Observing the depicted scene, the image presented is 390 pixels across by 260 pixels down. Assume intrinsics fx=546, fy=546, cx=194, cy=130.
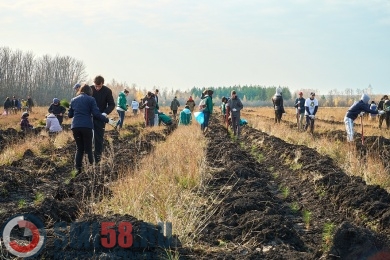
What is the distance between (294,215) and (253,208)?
3.62ft

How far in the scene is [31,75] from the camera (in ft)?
319

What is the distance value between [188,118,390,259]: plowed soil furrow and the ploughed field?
12mm

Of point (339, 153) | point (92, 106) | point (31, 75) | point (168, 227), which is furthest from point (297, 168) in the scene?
point (31, 75)

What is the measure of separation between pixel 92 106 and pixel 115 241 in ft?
19.3

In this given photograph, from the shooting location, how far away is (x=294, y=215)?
8141 millimetres

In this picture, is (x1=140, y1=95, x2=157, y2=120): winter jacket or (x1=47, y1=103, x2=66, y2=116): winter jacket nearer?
(x1=47, y1=103, x2=66, y2=116): winter jacket

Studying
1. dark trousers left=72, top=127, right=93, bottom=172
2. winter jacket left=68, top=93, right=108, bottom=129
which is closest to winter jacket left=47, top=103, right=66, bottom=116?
dark trousers left=72, top=127, right=93, bottom=172

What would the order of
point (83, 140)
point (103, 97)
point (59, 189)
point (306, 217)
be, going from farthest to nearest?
1. point (103, 97)
2. point (83, 140)
3. point (59, 189)
4. point (306, 217)

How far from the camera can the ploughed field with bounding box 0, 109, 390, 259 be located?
5.38m

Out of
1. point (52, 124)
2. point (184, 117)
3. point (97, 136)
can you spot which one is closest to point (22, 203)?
point (97, 136)

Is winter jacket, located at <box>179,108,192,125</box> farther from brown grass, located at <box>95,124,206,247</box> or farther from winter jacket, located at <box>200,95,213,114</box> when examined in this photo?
brown grass, located at <box>95,124,206,247</box>

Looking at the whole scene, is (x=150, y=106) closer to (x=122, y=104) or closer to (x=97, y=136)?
(x=122, y=104)

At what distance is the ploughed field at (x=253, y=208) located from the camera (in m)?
5.38

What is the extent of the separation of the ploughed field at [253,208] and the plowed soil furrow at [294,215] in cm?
1
